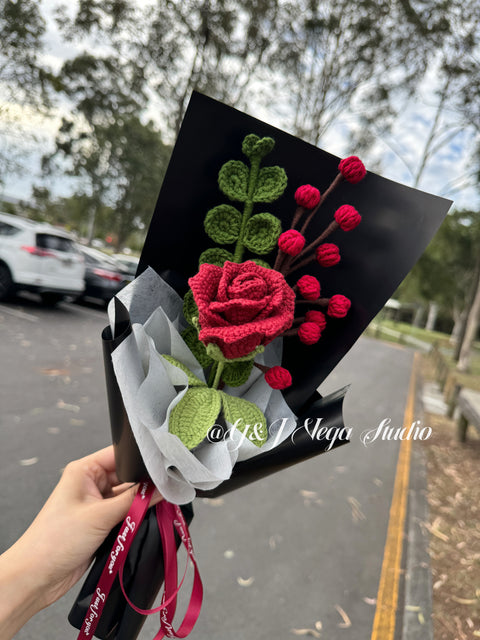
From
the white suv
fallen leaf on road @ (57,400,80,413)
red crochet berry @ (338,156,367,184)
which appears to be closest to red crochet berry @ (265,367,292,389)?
red crochet berry @ (338,156,367,184)

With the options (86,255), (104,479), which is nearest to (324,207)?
(104,479)

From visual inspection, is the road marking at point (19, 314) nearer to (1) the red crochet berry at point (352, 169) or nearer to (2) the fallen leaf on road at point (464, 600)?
(2) the fallen leaf on road at point (464, 600)

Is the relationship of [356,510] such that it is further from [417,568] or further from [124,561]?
[124,561]

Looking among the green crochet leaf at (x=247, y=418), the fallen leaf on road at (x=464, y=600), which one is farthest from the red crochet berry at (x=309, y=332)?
the fallen leaf on road at (x=464, y=600)

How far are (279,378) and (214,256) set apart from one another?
0.34 meters

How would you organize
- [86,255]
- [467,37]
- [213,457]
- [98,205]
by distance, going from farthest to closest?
[98,205] → [467,37] → [86,255] → [213,457]

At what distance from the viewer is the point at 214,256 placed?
1.04 m

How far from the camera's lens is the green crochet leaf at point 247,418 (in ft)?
3.26

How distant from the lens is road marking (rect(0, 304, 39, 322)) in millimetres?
8086

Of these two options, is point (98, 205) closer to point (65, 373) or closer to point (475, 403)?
point (65, 373)

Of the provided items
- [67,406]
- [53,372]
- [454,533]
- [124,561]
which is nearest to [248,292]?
[124,561]

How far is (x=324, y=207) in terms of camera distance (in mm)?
1062

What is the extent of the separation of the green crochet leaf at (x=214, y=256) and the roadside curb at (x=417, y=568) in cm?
267

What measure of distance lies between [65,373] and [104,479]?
4752mm
